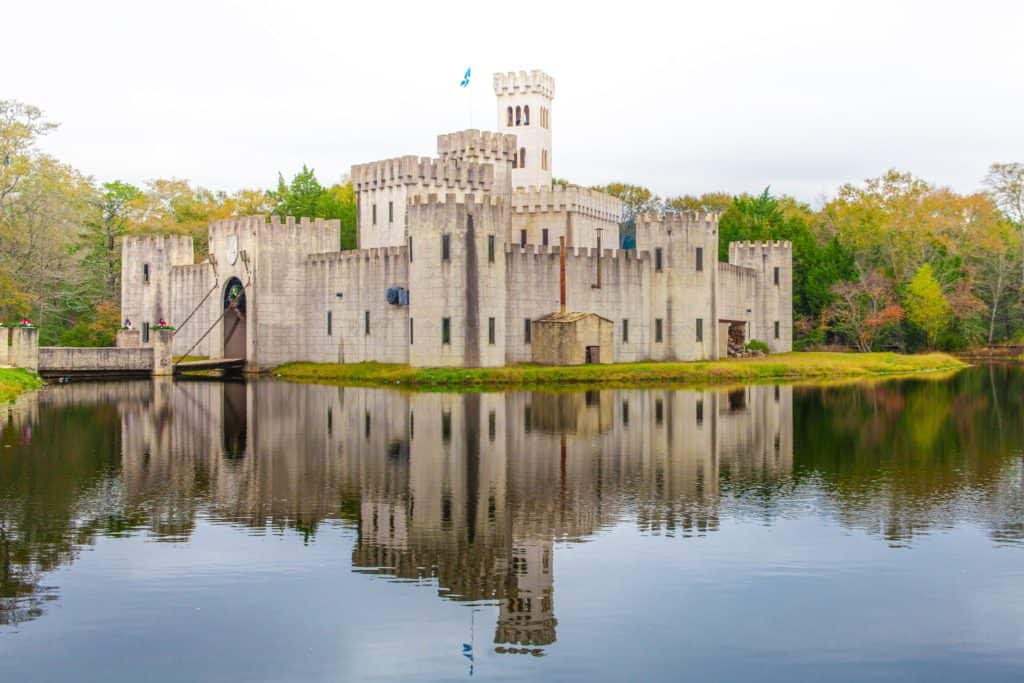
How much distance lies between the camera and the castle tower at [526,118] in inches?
3322

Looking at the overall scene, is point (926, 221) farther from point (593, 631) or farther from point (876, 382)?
point (593, 631)

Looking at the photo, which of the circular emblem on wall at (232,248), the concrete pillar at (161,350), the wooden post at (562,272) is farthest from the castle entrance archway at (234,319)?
the wooden post at (562,272)

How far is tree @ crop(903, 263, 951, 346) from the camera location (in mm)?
90875

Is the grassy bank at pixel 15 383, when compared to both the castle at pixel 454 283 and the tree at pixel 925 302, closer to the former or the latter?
the castle at pixel 454 283

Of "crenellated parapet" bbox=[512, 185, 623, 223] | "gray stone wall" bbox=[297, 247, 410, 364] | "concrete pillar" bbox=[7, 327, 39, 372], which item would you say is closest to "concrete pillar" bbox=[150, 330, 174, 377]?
"concrete pillar" bbox=[7, 327, 39, 372]

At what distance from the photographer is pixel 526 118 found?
84750 mm

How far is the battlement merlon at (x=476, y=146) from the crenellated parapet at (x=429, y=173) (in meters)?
3.59

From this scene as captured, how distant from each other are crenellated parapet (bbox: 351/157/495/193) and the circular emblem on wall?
344 inches

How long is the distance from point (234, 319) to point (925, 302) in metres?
53.1

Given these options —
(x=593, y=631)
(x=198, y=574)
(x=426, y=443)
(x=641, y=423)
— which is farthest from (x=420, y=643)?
(x=641, y=423)

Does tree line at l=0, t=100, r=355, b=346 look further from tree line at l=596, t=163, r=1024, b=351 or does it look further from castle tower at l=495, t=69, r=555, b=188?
tree line at l=596, t=163, r=1024, b=351

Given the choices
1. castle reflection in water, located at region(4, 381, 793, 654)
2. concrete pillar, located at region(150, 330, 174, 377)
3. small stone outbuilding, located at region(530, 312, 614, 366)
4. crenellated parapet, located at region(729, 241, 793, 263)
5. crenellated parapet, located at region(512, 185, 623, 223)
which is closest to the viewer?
castle reflection in water, located at region(4, 381, 793, 654)

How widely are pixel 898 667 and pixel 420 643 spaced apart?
515 centimetres

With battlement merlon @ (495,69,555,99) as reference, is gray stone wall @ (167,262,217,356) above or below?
below
